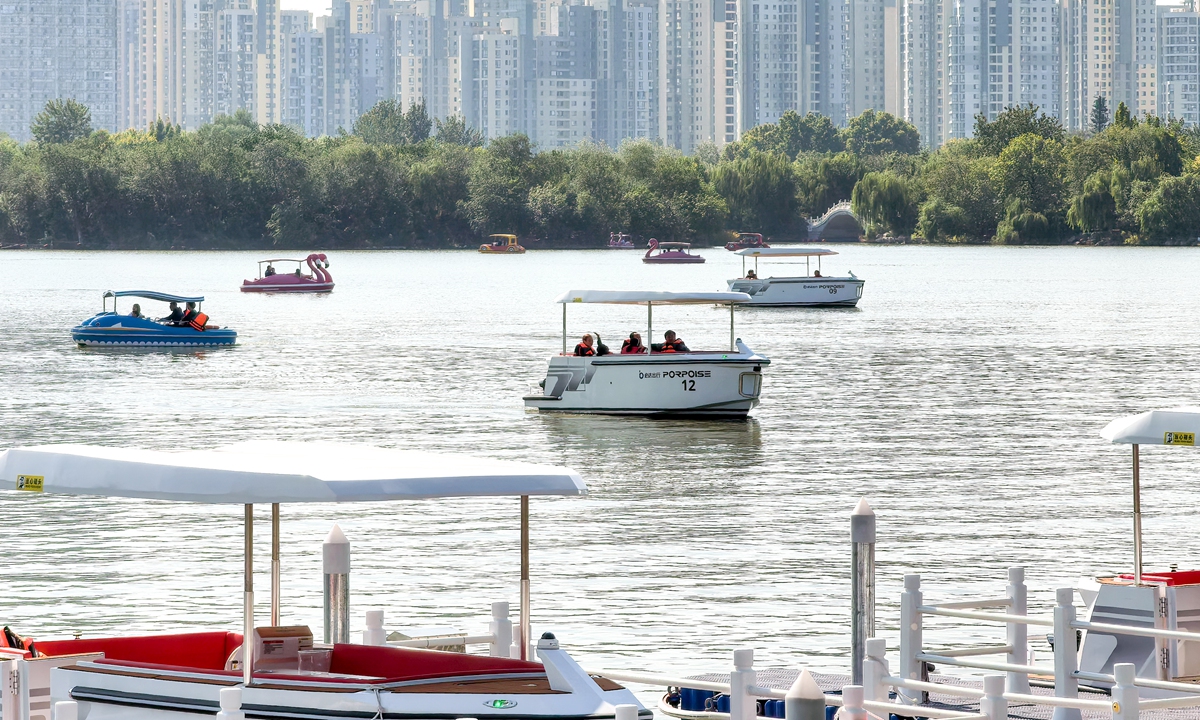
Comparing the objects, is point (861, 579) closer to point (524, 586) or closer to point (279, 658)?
point (524, 586)

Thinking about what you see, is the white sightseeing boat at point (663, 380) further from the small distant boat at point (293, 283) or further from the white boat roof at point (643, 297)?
the small distant boat at point (293, 283)

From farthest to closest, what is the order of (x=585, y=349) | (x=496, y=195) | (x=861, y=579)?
(x=496, y=195) → (x=585, y=349) → (x=861, y=579)

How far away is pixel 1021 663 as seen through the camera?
44.9 feet

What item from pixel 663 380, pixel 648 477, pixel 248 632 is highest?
pixel 663 380

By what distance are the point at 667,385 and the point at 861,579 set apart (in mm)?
27926

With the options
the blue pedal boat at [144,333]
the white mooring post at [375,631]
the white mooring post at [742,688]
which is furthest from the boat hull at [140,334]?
the white mooring post at [742,688]

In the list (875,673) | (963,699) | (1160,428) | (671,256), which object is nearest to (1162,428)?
(1160,428)

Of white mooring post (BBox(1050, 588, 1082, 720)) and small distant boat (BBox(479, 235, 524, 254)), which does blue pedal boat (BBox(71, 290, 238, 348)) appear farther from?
small distant boat (BBox(479, 235, 524, 254))

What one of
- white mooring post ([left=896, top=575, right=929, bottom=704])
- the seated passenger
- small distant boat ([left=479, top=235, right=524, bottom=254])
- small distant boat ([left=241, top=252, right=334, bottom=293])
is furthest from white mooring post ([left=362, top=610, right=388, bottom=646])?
small distant boat ([left=479, top=235, right=524, bottom=254])

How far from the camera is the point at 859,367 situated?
185 ft

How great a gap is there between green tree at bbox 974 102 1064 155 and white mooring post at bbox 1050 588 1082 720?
576 ft

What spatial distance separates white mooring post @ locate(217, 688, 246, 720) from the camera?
356 inches

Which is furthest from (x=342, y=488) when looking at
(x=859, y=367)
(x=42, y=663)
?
(x=859, y=367)

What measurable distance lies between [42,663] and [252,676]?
1482 millimetres
